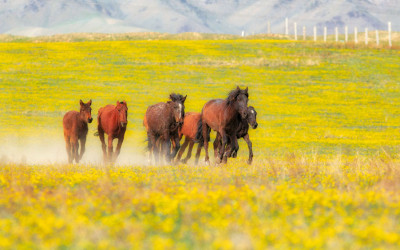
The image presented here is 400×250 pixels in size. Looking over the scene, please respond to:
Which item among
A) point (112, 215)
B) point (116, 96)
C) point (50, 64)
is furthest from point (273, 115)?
point (112, 215)

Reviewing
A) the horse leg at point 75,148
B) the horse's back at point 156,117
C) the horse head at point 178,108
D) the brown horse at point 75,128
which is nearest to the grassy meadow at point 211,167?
the horse leg at point 75,148

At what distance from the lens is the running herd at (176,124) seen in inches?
718

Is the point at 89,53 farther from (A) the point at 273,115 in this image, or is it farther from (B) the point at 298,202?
(B) the point at 298,202

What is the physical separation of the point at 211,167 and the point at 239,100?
2404 mm

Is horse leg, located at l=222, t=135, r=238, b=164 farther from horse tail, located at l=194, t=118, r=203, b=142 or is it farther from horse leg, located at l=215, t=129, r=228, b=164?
horse tail, located at l=194, t=118, r=203, b=142

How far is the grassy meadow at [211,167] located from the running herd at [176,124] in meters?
1.13

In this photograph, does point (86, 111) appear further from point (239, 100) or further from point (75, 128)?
point (239, 100)

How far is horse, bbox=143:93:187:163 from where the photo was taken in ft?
63.1

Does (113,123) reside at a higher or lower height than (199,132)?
higher

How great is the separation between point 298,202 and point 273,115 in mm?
29385

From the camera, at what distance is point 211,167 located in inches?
653

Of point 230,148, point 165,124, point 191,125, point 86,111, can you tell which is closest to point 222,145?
point 230,148

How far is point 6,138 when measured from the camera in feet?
100

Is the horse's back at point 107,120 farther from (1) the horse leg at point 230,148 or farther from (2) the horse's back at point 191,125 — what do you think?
(1) the horse leg at point 230,148
